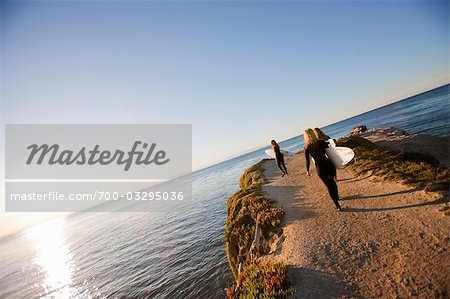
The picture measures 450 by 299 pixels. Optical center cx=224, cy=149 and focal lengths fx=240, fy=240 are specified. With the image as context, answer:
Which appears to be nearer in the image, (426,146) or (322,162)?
(322,162)

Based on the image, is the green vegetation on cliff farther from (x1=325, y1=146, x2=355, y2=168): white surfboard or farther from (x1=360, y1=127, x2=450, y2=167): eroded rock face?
(x1=360, y1=127, x2=450, y2=167): eroded rock face

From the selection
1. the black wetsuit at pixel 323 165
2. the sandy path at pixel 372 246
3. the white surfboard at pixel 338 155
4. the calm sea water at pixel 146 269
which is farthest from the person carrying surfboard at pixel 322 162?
the calm sea water at pixel 146 269

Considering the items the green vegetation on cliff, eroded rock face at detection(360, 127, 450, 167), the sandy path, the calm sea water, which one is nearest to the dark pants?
the sandy path

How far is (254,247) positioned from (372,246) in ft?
14.2

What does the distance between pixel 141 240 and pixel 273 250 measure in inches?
Answer: 893

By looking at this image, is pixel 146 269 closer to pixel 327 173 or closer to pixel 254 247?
pixel 254 247

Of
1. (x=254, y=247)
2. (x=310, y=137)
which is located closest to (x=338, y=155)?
(x=310, y=137)

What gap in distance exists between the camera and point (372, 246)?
22.8 feet

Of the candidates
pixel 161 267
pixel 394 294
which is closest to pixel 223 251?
pixel 161 267

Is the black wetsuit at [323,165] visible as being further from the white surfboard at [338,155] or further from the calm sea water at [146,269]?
the calm sea water at [146,269]

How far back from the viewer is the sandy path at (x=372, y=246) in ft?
18.5

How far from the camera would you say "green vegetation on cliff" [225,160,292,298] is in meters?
6.44

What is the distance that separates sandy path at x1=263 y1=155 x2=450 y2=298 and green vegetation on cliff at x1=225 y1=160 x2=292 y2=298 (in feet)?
1.54

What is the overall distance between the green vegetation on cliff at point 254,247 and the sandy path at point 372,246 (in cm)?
47
